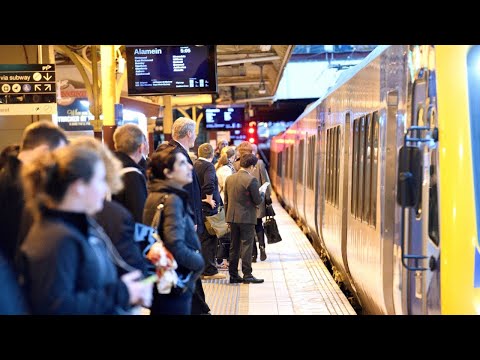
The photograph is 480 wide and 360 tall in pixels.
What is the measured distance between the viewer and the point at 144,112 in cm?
1243

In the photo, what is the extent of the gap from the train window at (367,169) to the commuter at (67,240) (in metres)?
3.50

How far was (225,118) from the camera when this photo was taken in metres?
24.0

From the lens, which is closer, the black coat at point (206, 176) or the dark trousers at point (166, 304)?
the dark trousers at point (166, 304)

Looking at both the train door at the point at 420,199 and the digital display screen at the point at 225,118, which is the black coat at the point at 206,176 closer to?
the train door at the point at 420,199

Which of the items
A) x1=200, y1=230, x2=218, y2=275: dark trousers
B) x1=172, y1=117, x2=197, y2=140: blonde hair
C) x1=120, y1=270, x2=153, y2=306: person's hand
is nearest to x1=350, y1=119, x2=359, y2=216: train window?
x1=172, y1=117, x2=197, y2=140: blonde hair

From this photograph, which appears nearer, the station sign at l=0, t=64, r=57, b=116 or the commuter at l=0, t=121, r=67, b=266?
the commuter at l=0, t=121, r=67, b=266

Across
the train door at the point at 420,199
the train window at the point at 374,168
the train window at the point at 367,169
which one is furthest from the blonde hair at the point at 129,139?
the train window at the point at 367,169

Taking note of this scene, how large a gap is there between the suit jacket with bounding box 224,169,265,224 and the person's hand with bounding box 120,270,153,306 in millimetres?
5386

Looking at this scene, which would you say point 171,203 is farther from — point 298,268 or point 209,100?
point 209,100

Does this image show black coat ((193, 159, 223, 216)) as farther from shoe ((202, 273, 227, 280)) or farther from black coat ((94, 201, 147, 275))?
black coat ((94, 201, 147, 275))

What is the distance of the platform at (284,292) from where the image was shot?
25.0 ft

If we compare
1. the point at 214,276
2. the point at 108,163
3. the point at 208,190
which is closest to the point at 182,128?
the point at 208,190

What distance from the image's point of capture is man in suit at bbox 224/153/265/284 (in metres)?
9.06
